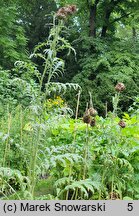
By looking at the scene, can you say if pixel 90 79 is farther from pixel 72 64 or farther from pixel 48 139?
pixel 48 139

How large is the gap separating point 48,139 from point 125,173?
33.2 inches

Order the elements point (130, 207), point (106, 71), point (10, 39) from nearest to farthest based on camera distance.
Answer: point (130, 207)
point (10, 39)
point (106, 71)

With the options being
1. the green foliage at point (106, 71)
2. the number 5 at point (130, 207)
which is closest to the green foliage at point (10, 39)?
the green foliage at point (106, 71)

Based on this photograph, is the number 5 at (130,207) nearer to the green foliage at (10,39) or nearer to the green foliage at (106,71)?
the green foliage at (106,71)

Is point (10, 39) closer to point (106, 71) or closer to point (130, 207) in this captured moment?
point (106, 71)

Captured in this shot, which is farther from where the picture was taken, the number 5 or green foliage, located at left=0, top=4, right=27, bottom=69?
green foliage, located at left=0, top=4, right=27, bottom=69

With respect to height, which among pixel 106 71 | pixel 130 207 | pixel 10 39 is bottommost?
pixel 130 207

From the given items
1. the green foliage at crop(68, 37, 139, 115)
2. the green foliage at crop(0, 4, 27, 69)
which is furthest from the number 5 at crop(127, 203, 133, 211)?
the green foliage at crop(0, 4, 27, 69)

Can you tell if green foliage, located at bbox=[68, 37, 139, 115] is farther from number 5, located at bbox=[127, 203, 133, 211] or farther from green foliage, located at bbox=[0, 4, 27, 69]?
number 5, located at bbox=[127, 203, 133, 211]

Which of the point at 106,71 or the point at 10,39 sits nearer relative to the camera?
the point at 10,39

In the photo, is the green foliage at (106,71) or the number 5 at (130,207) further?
the green foliage at (106,71)

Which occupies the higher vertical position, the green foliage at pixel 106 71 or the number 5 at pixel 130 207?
the green foliage at pixel 106 71

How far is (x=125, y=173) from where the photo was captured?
3250 mm

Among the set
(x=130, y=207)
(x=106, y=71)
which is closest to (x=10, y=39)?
(x=106, y=71)
